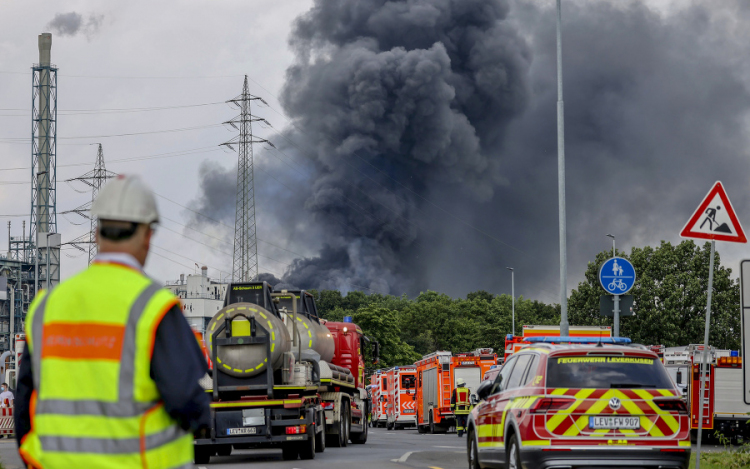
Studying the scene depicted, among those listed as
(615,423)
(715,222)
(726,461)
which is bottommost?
(726,461)

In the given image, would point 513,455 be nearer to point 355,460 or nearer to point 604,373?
point 604,373

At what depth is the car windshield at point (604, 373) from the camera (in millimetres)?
10922

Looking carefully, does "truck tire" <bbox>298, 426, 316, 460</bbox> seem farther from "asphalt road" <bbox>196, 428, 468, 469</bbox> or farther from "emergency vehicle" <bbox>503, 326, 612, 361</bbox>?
"emergency vehicle" <bbox>503, 326, 612, 361</bbox>

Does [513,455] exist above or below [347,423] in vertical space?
above

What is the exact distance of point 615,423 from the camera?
10.8 meters

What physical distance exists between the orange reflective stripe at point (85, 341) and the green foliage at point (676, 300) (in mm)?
63083

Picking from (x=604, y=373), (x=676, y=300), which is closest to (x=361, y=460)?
(x=604, y=373)

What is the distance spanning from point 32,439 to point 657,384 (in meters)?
8.52

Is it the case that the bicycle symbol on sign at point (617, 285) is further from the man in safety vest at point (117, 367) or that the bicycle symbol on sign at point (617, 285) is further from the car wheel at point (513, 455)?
the man in safety vest at point (117, 367)

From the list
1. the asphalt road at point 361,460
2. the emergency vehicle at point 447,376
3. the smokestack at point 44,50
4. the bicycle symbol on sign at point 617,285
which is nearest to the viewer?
the asphalt road at point 361,460

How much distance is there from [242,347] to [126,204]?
15.9m

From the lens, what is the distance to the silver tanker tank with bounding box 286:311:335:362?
74.1 feet

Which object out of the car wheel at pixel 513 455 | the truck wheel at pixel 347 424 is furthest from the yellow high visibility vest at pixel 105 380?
the truck wheel at pixel 347 424

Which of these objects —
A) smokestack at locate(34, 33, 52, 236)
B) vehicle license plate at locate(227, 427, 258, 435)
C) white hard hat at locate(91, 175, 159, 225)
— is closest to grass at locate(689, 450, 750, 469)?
vehicle license plate at locate(227, 427, 258, 435)
